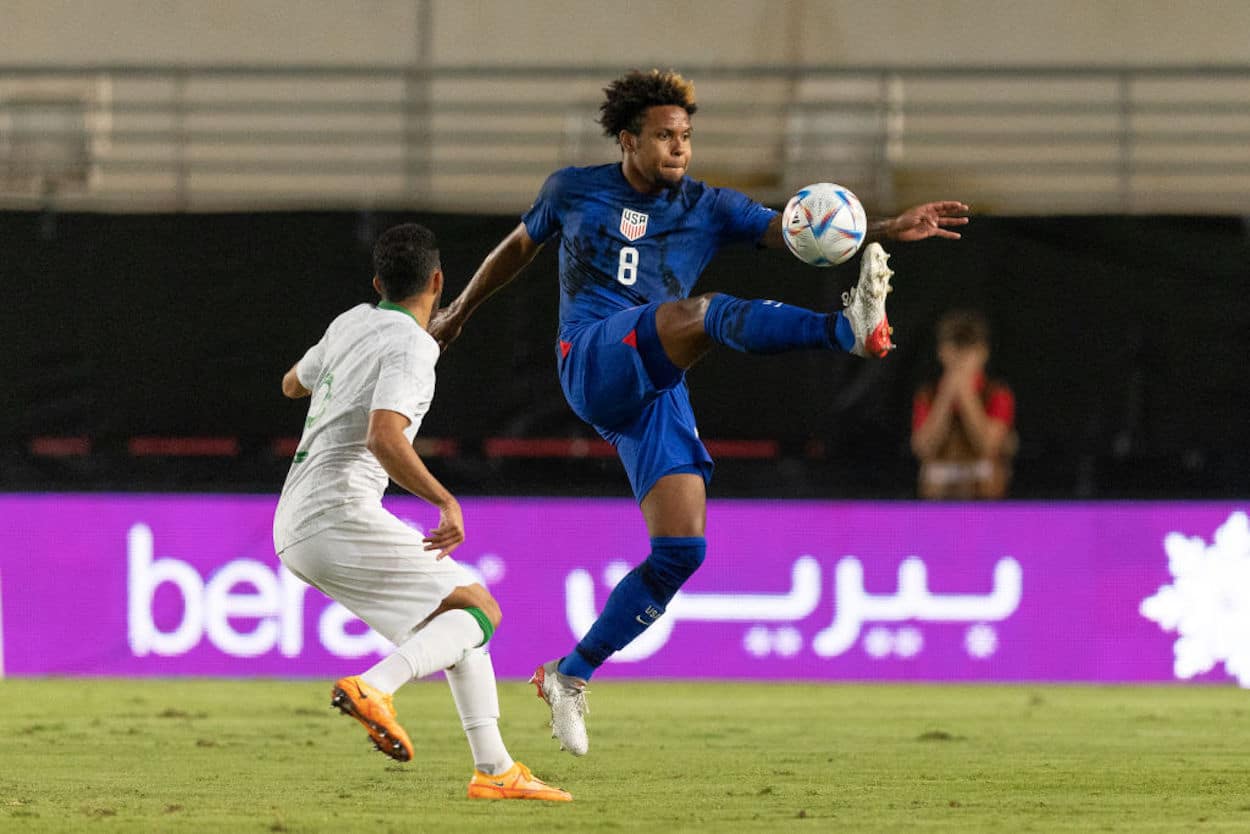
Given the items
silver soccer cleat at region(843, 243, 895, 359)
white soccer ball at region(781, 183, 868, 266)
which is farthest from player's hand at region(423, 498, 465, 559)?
white soccer ball at region(781, 183, 868, 266)

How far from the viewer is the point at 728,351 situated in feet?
35.4

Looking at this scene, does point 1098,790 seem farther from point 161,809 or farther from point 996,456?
point 996,456

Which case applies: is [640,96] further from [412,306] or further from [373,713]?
[373,713]

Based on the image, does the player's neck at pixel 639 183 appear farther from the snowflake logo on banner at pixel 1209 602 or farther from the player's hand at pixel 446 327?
the snowflake logo on banner at pixel 1209 602

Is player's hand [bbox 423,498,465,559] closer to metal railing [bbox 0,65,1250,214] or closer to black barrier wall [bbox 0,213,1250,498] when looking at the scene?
black barrier wall [bbox 0,213,1250,498]

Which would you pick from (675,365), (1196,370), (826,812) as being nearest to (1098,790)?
(826,812)

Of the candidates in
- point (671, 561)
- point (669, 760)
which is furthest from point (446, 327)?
point (669, 760)

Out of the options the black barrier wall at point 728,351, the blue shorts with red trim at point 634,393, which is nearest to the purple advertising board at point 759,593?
the black barrier wall at point 728,351

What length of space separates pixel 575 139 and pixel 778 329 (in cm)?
983

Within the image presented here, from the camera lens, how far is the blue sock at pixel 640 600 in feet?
21.1

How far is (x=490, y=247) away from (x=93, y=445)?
8.59ft

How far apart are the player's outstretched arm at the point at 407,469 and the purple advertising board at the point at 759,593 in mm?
5050

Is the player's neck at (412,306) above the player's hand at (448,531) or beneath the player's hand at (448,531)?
above

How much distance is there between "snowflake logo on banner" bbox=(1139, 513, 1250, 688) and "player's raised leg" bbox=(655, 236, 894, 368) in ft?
17.1
